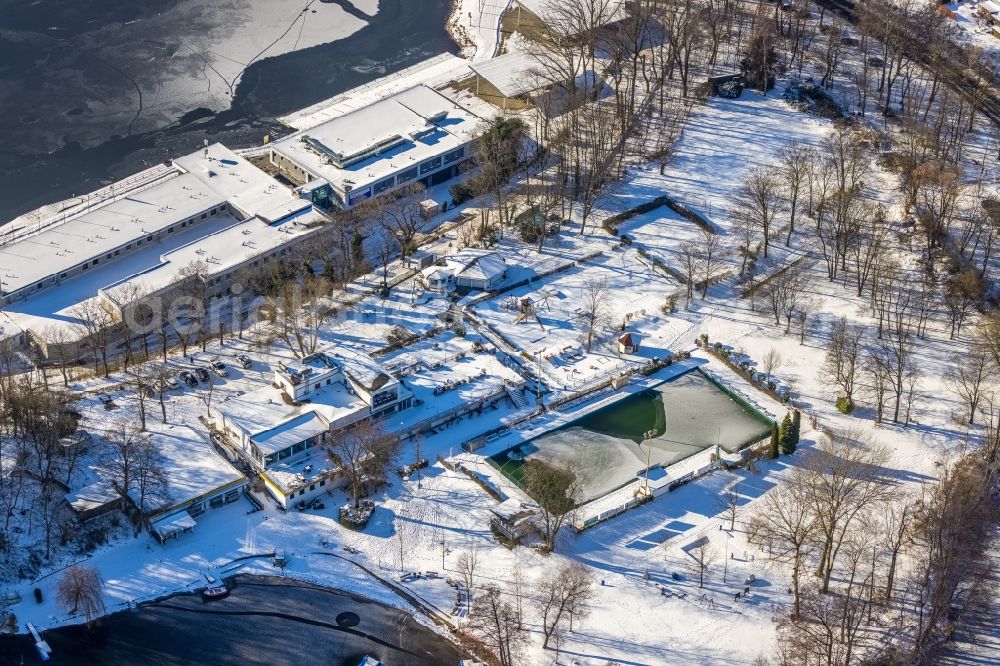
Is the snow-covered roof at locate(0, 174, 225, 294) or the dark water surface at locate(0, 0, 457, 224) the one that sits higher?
the dark water surface at locate(0, 0, 457, 224)

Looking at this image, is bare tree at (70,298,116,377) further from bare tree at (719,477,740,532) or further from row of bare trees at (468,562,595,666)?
bare tree at (719,477,740,532)

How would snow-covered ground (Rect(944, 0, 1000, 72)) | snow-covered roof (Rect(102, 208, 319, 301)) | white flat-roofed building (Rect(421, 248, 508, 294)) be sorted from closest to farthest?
snow-covered roof (Rect(102, 208, 319, 301)) < white flat-roofed building (Rect(421, 248, 508, 294)) < snow-covered ground (Rect(944, 0, 1000, 72))

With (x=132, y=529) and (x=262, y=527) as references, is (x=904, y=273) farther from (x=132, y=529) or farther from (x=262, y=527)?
(x=132, y=529)

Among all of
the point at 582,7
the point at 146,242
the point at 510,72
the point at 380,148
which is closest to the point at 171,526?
the point at 146,242

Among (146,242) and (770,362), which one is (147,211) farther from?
(770,362)

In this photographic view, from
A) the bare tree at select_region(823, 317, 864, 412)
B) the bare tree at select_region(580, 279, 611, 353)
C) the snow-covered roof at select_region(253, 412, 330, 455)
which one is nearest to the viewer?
the snow-covered roof at select_region(253, 412, 330, 455)

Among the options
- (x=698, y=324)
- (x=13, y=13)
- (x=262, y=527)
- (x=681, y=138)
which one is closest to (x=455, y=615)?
(x=262, y=527)

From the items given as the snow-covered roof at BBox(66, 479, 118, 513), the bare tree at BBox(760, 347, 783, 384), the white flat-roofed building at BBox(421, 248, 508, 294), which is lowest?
the snow-covered roof at BBox(66, 479, 118, 513)

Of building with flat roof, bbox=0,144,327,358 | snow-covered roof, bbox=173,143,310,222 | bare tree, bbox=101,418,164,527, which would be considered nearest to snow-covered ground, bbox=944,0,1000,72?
building with flat roof, bbox=0,144,327,358
